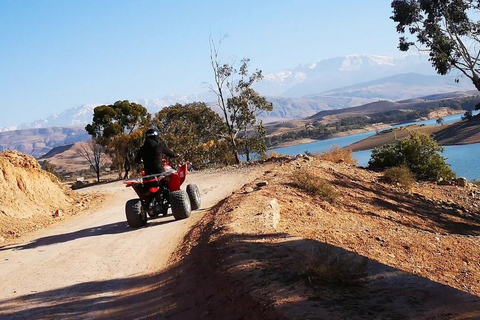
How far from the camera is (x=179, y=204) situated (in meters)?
11.3

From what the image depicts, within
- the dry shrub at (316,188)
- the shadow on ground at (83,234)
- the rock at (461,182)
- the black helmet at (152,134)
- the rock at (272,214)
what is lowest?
the rock at (461,182)

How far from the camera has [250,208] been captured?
10.9 metres

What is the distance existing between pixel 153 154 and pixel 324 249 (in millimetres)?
6250

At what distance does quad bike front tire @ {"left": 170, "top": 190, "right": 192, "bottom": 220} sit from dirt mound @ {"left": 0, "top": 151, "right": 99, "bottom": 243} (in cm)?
516

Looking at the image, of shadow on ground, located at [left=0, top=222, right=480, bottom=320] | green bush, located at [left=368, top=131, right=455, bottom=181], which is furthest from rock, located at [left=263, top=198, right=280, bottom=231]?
green bush, located at [left=368, top=131, right=455, bottom=181]

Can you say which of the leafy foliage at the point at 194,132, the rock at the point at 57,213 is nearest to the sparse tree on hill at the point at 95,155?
the leafy foliage at the point at 194,132

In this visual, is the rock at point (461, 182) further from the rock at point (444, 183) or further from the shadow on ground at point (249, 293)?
the shadow on ground at point (249, 293)

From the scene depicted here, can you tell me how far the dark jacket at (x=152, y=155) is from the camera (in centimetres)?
1127

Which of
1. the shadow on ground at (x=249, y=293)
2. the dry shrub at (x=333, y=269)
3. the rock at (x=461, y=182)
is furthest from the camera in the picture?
the rock at (x=461, y=182)

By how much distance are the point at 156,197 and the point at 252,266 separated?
18.5ft

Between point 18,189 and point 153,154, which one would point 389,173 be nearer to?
point 153,154

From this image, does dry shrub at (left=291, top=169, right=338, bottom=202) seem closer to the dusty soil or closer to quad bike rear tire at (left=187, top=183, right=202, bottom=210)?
the dusty soil

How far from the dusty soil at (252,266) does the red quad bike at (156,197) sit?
0.97ft

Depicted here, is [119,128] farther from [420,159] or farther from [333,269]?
[333,269]
